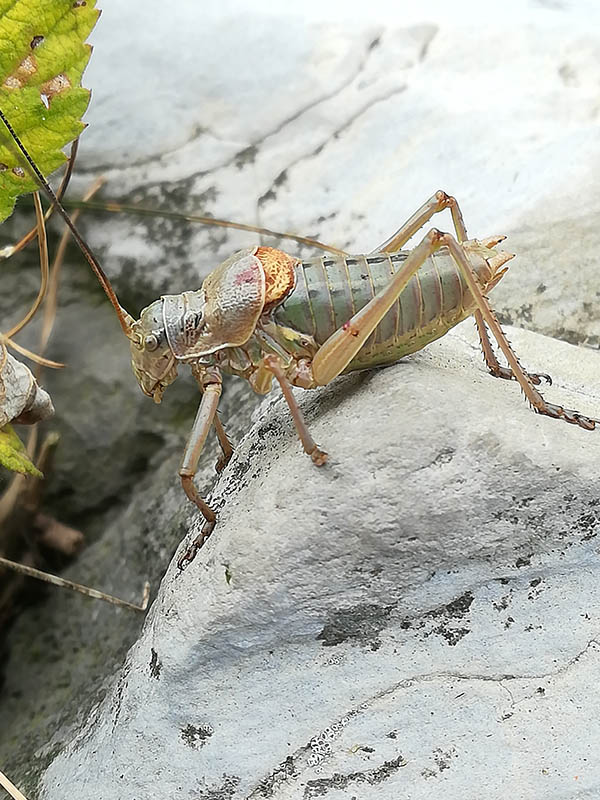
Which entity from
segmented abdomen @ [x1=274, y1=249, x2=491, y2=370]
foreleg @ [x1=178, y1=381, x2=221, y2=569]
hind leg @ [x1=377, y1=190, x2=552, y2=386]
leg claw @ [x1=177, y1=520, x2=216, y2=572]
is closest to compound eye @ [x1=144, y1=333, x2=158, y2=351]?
foreleg @ [x1=178, y1=381, x2=221, y2=569]

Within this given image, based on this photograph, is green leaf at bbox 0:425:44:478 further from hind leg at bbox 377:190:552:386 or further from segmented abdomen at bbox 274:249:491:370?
hind leg at bbox 377:190:552:386

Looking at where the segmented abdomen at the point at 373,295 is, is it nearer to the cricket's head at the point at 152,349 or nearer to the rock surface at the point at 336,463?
the rock surface at the point at 336,463

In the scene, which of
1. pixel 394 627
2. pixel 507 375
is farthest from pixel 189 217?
pixel 394 627

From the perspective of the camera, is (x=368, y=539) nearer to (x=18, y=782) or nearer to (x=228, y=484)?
(x=228, y=484)

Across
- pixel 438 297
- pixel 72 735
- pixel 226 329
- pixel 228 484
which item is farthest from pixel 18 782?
pixel 438 297

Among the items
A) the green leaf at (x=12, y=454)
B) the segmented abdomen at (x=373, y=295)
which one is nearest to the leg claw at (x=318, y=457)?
the segmented abdomen at (x=373, y=295)

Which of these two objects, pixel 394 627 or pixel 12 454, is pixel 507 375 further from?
pixel 12 454
